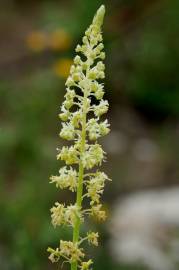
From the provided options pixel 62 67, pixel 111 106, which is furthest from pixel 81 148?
pixel 111 106

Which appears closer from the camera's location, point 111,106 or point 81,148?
point 81,148

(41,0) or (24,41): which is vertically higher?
(41,0)

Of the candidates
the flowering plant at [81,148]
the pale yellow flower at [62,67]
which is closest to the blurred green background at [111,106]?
the pale yellow flower at [62,67]

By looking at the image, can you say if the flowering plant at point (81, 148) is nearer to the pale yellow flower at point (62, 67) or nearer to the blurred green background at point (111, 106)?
the blurred green background at point (111, 106)

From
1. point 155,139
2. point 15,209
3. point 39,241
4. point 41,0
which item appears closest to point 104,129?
point 39,241

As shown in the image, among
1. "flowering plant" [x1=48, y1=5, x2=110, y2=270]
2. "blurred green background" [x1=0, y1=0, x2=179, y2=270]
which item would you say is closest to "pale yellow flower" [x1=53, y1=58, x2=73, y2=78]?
"blurred green background" [x1=0, y1=0, x2=179, y2=270]

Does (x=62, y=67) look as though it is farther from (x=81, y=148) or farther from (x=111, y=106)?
(x=81, y=148)

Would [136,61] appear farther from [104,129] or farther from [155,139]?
[104,129]

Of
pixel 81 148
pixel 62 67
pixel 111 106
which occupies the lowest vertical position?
pixel 81 148
